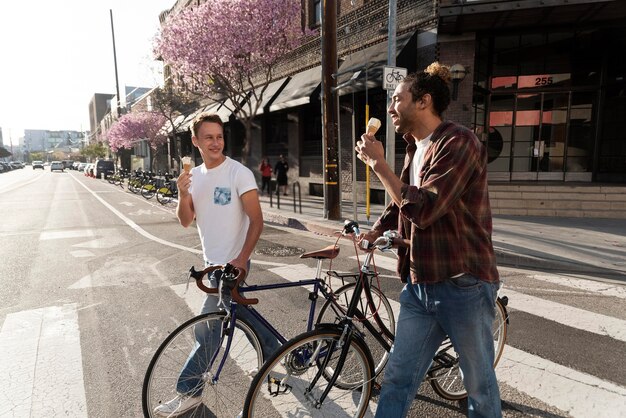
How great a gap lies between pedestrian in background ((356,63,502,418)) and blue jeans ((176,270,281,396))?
3.07ft

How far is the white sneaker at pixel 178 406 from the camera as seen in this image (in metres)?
2.61

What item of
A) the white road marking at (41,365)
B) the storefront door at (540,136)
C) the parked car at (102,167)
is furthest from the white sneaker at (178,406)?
the parked car at (102,167)

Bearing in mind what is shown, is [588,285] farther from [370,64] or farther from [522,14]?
[370,64]

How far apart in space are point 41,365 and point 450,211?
3658 millimetres

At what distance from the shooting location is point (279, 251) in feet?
25.4

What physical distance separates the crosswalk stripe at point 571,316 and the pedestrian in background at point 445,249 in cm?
293

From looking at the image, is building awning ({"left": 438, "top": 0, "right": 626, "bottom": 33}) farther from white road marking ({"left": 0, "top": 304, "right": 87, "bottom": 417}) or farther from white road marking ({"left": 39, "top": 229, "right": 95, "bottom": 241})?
white road marking ({"left": 0, "top": 304, "right": 87, "bottom": 417})

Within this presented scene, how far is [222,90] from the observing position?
1673cm

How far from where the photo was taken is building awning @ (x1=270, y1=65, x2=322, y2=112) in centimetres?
1493

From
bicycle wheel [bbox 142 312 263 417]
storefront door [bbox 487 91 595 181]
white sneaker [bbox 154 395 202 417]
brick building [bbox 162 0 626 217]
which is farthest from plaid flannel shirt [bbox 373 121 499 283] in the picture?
storefront door [bbox 487 91 595 181]

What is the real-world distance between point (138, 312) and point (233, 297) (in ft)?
9.26

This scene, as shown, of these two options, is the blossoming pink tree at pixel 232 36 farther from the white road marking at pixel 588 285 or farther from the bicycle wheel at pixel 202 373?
the bicycle wheel at pixel 202 373

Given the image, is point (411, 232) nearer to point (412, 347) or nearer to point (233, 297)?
point (412, 347)

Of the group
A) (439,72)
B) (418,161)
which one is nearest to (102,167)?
(418,161)
